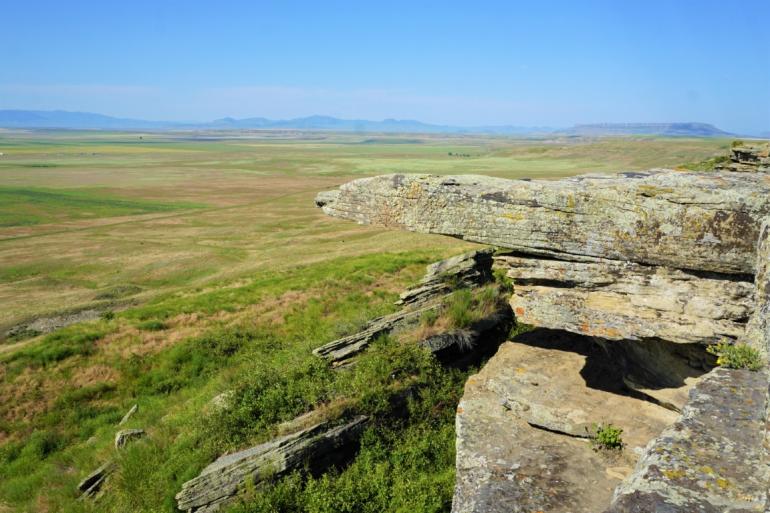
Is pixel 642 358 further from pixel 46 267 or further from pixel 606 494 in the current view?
Result: pixel 46 267

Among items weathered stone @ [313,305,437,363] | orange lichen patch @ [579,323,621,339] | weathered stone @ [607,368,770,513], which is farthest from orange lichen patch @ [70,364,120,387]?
weathered stone @ [607,368,770,513]

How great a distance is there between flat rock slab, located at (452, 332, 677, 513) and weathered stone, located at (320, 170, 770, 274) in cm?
391

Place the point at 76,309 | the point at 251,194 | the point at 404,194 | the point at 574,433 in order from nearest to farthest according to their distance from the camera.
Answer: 1. the point at 574,433
2. the point at 404,194
3. the point at 76,309
4. the point at 251,194

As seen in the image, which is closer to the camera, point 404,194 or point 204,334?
point 404,194

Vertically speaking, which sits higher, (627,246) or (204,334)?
(627,246)

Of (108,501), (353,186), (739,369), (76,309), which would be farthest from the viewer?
(76,309)

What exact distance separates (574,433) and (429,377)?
4.72 meters

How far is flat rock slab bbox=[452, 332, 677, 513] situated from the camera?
993cm

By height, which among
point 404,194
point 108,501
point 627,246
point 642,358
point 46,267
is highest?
point 404,194

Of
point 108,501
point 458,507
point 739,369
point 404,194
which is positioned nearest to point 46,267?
A: point 108,501

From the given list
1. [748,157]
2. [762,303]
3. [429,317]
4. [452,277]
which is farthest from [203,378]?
[748,157]

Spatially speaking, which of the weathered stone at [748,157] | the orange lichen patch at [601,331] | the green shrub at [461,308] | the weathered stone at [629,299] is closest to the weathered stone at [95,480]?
the green shrub at [461,308]

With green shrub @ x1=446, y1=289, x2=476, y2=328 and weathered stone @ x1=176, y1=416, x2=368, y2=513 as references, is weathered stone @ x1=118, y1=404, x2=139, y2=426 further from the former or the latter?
green shrub @ x1=446, y1=289, x2=476, y2=328

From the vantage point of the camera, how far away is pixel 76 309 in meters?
38.3
